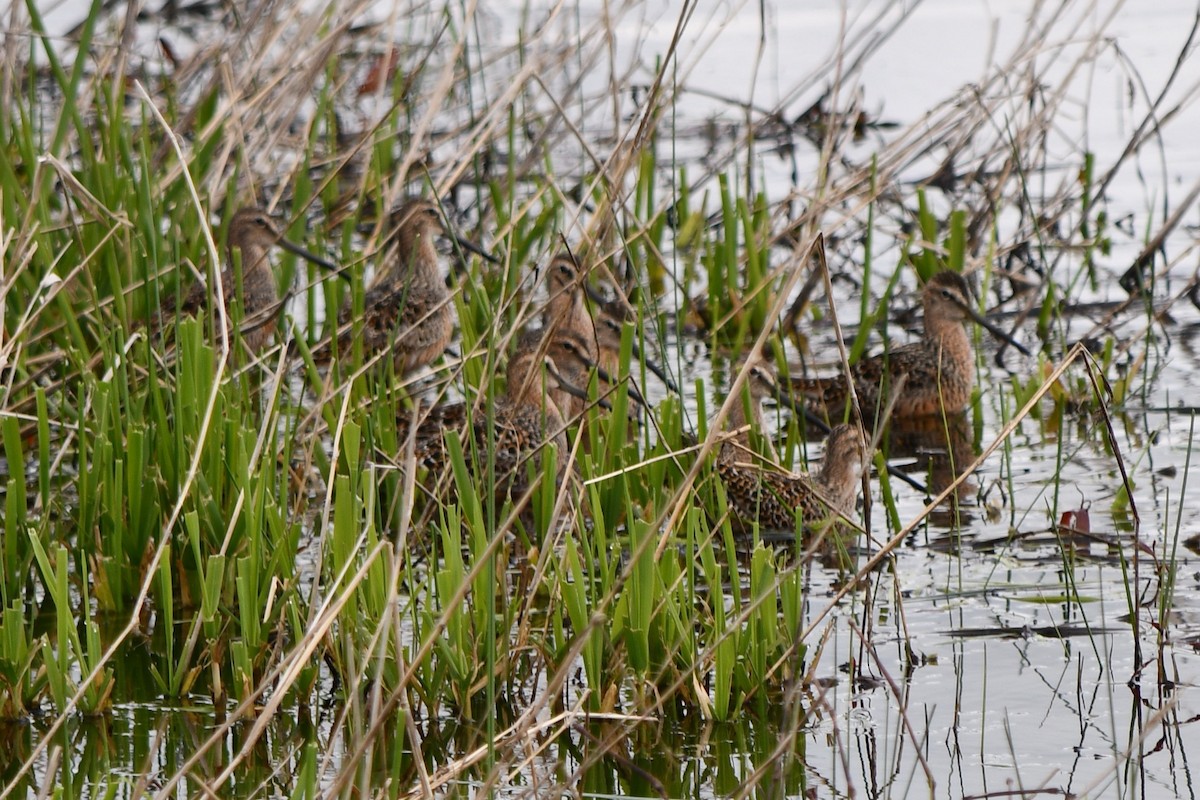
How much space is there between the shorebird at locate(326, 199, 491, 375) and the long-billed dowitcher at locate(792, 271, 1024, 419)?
135cm

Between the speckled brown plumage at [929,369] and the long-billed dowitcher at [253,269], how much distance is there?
1.84 metres

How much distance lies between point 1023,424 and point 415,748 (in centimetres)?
390

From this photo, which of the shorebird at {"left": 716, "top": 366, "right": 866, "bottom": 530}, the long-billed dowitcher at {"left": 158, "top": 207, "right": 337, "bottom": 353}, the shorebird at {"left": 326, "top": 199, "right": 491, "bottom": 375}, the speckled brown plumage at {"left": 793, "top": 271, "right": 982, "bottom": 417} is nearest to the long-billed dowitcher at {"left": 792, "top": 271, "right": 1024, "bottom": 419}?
the speckled brown plumage at {"left": 793, "top": 271, "right": 982, "bottom": 417}

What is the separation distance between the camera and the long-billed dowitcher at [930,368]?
662 cm

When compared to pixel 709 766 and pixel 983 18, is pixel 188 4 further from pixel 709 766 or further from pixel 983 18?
pixel 709 766

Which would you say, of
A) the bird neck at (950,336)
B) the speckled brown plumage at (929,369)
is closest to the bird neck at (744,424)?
the speckled brown plumage at (929,369)

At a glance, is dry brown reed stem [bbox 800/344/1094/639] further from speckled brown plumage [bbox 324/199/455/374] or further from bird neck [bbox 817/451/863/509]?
speckled brown plumage [bbox 324/199/455/374]

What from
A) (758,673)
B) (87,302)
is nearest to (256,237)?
(87,302)

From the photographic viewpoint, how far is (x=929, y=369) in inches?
260

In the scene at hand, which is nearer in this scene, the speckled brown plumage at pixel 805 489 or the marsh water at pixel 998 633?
the marsh water at pixel 998 633

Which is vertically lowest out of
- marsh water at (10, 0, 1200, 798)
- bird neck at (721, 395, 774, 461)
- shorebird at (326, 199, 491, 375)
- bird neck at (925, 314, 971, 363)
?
marsh water at (10, 0, 1200, 798)

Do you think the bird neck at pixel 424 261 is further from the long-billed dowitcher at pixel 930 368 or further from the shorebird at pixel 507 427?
the long-billed dowitcher at pixel 930 368

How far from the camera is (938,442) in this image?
257 inches

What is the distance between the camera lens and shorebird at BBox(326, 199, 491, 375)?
677 centimetres
